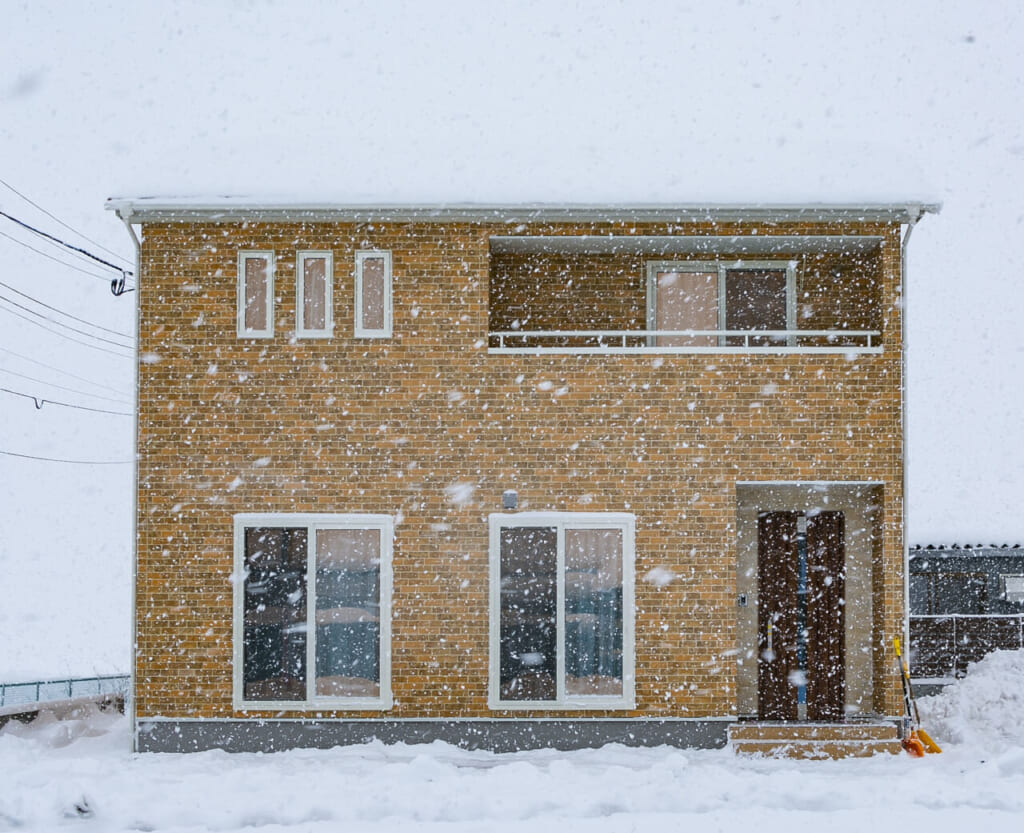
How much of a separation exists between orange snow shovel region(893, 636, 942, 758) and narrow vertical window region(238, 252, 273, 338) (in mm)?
7565

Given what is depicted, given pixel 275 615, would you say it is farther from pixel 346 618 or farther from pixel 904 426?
pixel 904 426

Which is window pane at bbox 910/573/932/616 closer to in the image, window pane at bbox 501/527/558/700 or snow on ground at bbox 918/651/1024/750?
snow on ground at bbox 918/651/1024/750

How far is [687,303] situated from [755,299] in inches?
31.4

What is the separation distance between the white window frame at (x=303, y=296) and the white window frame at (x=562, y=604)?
272cm

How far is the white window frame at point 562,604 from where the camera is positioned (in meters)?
11.5

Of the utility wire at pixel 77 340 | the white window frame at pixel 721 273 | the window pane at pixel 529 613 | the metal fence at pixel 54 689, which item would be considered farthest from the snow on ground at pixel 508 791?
the utility wire at pixel 77 340

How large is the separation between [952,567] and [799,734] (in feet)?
23.5

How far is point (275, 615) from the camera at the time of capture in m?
11.6

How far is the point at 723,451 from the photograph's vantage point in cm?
1177

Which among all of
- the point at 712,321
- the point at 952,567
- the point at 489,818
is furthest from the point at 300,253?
the point at 952,567

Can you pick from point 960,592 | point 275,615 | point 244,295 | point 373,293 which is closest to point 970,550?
point 960,592

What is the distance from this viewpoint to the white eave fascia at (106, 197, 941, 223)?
11508 millimetres

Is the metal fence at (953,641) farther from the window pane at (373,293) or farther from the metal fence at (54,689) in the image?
the metal fence at (54,689)

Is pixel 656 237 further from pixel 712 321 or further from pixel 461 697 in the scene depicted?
pixel 461 697
